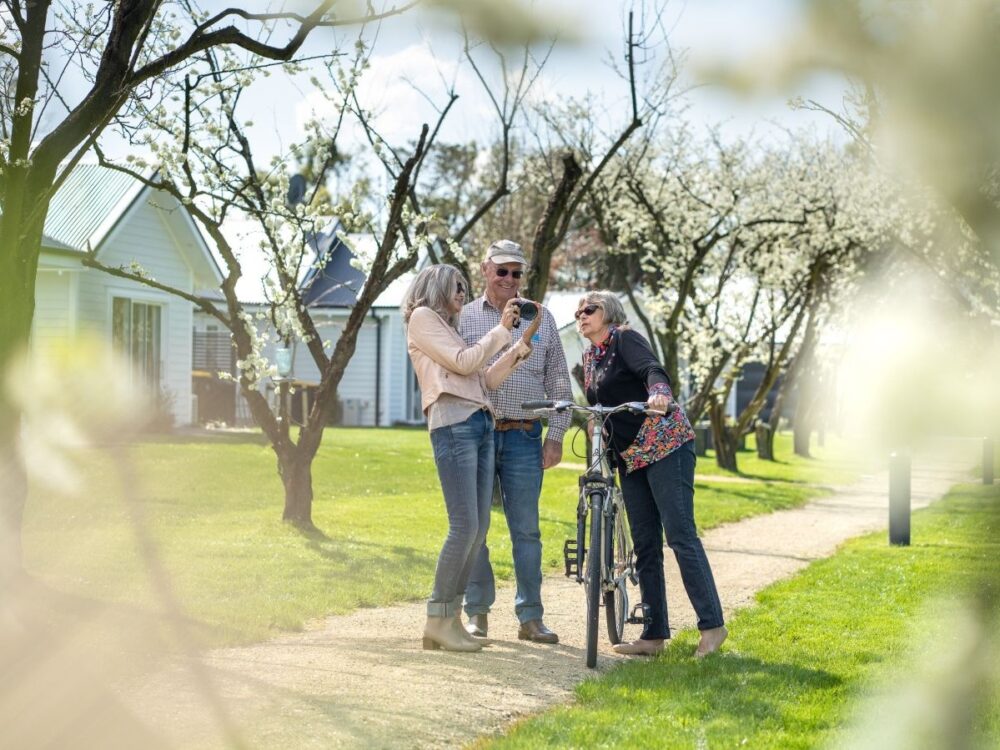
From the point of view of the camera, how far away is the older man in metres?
6.22

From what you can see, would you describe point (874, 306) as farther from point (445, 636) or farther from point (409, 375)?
point (445, 636)

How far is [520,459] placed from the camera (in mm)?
6246

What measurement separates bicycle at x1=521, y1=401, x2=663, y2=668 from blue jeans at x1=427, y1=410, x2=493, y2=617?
1.10 feet

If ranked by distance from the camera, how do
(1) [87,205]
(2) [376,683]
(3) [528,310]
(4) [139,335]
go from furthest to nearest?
(4) [139,335], (1) [87,205], (3) [528,310], (2) [376,683]

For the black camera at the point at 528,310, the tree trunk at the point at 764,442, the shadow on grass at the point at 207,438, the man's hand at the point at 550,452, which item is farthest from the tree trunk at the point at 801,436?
the black camera at the point at 528,310

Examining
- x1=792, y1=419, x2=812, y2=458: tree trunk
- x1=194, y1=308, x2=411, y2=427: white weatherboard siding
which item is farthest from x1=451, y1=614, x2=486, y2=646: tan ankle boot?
x1=194, y1=308, x2=411, y2=427: white weatherboard siding

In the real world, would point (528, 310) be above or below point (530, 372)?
above

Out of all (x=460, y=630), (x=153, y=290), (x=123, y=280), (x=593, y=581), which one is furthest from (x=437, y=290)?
(x=153, y=290)

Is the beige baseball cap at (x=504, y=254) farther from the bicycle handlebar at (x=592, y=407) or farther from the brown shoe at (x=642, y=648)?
the brown shoe at (x=642, y=648)

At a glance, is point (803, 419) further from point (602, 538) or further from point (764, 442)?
point (602, 538)

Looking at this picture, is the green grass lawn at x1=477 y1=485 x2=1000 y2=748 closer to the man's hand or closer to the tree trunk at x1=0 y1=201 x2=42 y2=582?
the man's hand

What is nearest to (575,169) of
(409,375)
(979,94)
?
(979,94)

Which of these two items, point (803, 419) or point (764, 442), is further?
point (803, 419)

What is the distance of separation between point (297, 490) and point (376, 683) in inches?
246
